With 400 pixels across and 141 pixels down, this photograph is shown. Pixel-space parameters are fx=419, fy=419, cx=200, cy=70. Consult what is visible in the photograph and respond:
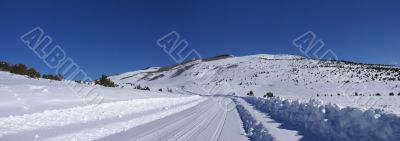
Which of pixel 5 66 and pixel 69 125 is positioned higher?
pixel 5 66

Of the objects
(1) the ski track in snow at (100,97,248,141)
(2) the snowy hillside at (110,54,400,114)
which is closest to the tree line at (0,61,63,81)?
(1) the ski track in snow at (100,97,248,141)

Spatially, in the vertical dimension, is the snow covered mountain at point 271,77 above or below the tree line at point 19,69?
above

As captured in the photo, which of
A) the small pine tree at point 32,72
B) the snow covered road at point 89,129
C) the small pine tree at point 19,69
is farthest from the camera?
the small pine tree at point 32,72

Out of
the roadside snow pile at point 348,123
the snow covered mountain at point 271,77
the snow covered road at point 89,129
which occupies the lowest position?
the snow covered road at point 89,129

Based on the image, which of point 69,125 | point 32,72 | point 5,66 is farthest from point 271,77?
Answer: point 69,125

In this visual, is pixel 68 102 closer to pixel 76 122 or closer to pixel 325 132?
pixel 76 122

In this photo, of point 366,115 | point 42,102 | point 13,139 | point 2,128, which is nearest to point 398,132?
point 366,115

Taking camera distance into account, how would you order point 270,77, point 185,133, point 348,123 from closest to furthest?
point 348,123 → point 185,133 → point 270,77

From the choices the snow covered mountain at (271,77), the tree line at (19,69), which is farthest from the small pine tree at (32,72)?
the snow covered mountain at (271,77)

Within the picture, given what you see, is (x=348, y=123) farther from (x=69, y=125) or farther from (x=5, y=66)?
(x=5, y=66)

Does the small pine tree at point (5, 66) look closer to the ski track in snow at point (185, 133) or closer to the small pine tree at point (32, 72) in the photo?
the small pine tree at point (32, 72)

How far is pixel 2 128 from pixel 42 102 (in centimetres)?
538

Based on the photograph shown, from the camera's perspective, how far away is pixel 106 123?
14.0 meters

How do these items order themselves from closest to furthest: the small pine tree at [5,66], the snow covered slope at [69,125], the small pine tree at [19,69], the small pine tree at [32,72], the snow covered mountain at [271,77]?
1. the snow covered slope at [69,125]
2. the small pine tree at [19,69]
3. the small pine tree at [5,66]
4. the small pine tree at [32,72]
5. the snow covered mountain at [271,77]
